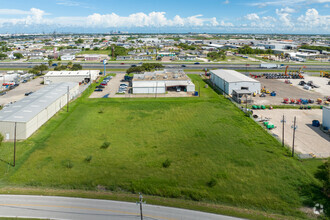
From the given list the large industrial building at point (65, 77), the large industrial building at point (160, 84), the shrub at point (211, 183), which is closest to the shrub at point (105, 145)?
the shrub at point (211, 183)

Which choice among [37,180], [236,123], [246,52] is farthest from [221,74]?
[246,52]

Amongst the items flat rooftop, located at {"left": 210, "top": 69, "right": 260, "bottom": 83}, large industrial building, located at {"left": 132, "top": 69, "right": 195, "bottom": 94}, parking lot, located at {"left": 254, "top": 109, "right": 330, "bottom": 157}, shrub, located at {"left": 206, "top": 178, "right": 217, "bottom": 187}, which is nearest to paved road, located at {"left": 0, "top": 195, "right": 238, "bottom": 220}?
shrub, located at {"left": 206, "top": 178, "right": 217, "bottom": 187}

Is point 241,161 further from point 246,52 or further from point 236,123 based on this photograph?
point 246,52

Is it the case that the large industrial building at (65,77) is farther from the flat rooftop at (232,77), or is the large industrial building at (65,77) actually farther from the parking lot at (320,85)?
the parking lot at (320,85)

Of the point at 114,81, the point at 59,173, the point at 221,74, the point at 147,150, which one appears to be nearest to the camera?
the point at 59,173

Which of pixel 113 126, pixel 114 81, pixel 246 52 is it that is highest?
pixel 246 52

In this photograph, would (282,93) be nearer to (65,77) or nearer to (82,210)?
(82,210)
